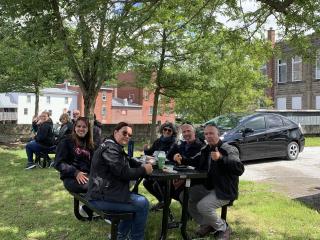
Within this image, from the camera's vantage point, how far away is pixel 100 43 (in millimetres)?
11508

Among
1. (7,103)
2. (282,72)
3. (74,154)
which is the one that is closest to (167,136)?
(74,154)

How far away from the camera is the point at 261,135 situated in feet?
44.7

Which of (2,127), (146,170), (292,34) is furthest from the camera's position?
(2,127)

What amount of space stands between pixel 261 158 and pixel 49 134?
6400mm

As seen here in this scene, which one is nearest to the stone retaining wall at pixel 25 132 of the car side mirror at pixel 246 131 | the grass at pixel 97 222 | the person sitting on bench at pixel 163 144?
the car side mirror at pixel 246 131

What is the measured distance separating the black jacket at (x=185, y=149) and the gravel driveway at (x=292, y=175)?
103 inches

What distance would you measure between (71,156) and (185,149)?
173 cm

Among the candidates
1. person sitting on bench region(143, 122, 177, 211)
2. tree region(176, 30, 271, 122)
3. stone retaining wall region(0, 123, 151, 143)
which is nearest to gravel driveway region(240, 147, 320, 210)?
person sitting on bench region(143, 122, 177, 211)

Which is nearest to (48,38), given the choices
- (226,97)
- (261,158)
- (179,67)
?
(261,158)

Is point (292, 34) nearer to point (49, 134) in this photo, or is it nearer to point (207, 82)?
point (49, 134)

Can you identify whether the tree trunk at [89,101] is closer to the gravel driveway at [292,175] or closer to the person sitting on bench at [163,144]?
the gravel driveway at [292,175]

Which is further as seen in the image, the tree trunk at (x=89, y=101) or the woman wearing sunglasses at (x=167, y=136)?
the tree trunk at (x=89, y=101)

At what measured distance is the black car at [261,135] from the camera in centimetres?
1328

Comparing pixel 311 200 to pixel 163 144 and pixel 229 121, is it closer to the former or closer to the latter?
pixel 163 144
